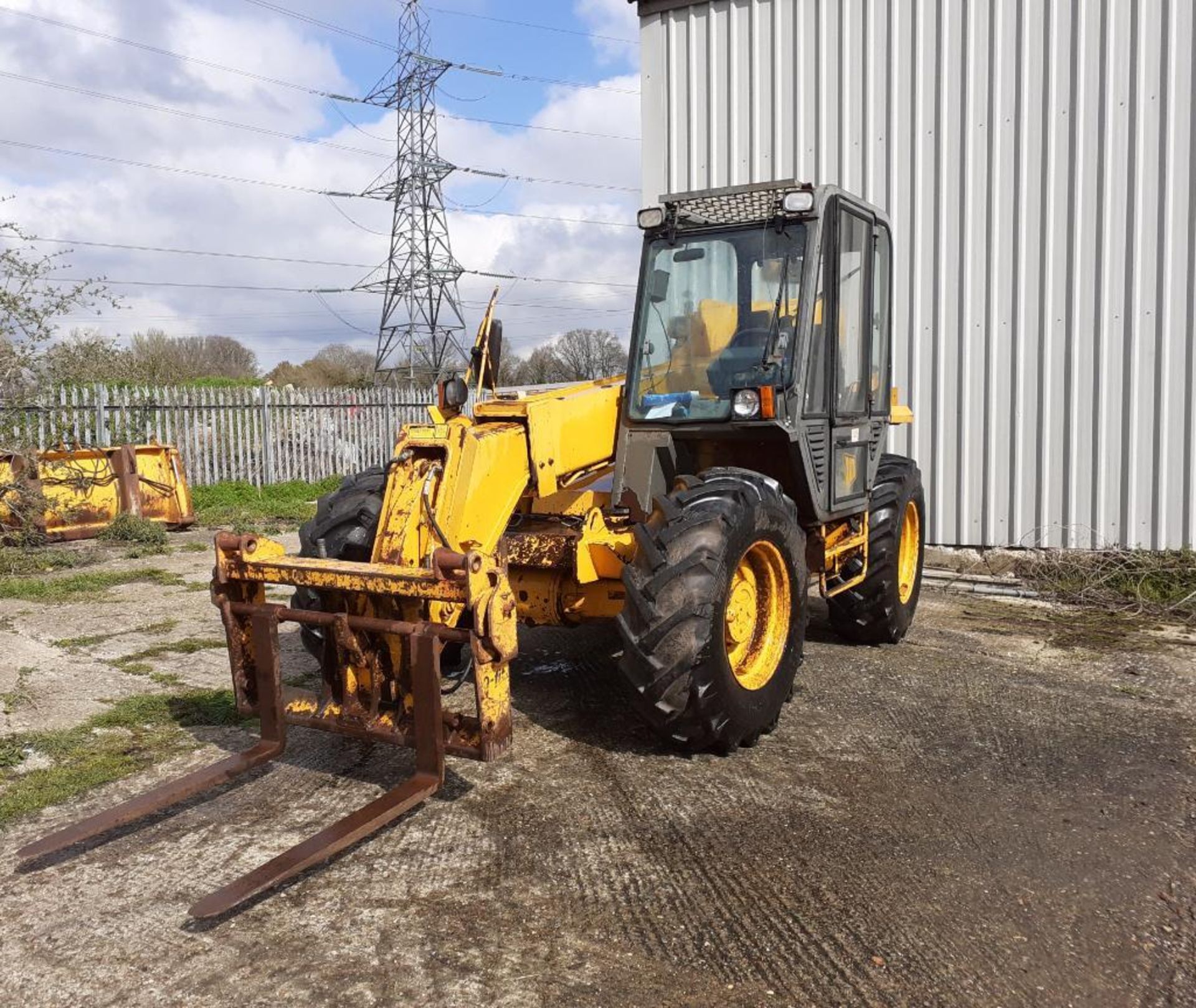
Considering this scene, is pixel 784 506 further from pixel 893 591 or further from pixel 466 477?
pixel 893 591

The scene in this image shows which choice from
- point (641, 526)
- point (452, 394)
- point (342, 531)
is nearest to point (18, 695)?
point (342, 531)

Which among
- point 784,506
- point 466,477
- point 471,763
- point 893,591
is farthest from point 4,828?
point 893,591

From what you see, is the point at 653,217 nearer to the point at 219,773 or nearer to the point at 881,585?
the point at 881,585

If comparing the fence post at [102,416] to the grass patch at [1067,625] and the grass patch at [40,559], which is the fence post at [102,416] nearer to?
→ the grass patch at [40,559]

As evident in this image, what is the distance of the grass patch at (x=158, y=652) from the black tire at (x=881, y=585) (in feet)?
13.2

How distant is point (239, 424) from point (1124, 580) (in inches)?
527

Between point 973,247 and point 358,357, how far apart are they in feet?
138

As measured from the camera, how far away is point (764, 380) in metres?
5.25

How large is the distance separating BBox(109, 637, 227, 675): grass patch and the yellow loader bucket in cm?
522

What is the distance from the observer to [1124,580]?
861 centimetres

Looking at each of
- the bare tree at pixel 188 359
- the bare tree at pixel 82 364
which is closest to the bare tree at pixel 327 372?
the bare tree at pixel 188 359

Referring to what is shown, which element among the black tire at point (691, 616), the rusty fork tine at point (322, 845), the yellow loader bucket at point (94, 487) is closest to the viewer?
the rusty fork tine at point (322, 845)

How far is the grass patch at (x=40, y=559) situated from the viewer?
10.2m

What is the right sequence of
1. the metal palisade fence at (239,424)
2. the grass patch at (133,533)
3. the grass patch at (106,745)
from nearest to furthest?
1. the grass patch at (106,745)
2. the grass patch at (133,533)
3. the metal palisade fence at (239,424)
